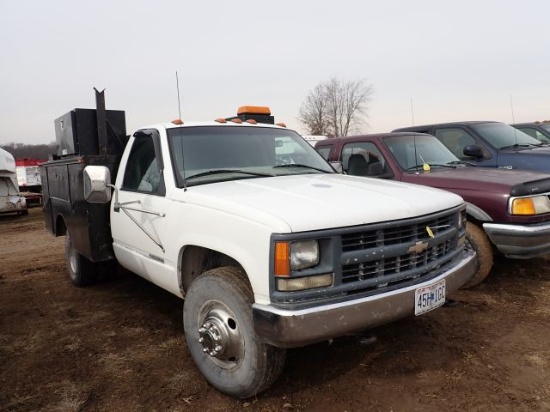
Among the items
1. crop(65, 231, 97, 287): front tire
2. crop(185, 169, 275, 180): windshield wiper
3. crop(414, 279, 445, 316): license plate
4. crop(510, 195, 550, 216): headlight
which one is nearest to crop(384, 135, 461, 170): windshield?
crop(510, 195, 550, 216): headlight

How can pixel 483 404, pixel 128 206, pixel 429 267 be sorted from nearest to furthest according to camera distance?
pixel 483 404
pixel 429 267
pixel 128 206

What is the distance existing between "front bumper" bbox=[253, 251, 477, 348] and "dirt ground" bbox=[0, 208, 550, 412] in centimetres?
38

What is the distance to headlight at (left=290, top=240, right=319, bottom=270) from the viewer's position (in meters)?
2.46

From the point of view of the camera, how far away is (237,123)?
429 centimetres

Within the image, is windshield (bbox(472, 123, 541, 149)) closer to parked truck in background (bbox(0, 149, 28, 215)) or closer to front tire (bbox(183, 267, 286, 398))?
front tire (bbox(183, 267, 286, 398))

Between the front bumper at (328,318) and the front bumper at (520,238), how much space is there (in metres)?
2.20

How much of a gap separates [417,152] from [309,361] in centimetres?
346

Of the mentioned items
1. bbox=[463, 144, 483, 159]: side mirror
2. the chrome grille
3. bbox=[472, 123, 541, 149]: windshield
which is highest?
bbox=[472, 123, 541, 149]: windshield

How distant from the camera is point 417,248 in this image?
283 cm

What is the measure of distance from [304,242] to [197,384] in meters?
1.41

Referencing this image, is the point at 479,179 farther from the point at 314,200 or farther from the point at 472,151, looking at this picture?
the point at 314,200

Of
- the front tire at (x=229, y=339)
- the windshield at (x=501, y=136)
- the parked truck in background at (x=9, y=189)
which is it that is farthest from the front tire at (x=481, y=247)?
the parked truck in background at (x=9, y=189)

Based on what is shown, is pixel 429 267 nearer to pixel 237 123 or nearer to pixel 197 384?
pixel 197 384

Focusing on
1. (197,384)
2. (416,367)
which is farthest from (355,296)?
(197,384)
